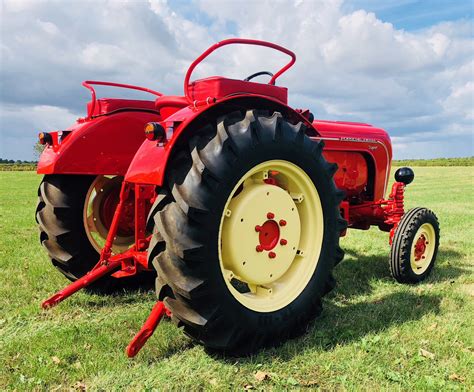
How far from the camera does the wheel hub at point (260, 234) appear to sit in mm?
2631

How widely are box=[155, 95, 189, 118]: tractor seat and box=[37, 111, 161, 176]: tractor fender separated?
45 centimetres

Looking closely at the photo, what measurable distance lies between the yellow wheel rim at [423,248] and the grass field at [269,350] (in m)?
0.19

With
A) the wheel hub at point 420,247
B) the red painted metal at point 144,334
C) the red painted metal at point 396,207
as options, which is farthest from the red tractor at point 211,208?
the red painted metal at point 396,207

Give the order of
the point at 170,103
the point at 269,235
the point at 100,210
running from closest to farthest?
the point at 269,235, the point at 170,103, the point at 100,210

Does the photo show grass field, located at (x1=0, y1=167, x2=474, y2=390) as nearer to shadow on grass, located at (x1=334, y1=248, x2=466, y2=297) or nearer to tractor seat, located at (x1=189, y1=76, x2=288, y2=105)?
shadow on grass, located at (x1=334, y1=248, x2=466, y2=297)

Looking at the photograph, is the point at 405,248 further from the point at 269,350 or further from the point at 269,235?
the point at 269,350

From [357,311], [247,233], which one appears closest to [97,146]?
[247,233]

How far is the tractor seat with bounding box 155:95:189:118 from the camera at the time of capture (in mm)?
3358

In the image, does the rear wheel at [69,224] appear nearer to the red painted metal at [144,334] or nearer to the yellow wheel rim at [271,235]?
the red painted metal at [144,334]

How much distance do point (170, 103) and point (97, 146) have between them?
78cm

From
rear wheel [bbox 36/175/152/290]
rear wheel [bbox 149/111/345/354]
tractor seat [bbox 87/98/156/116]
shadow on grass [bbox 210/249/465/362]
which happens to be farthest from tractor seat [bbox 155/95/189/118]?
shadow on grass [bbox 210/249/465/362]

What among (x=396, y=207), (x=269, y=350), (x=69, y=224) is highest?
(x=396, y=207)

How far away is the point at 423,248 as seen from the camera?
4.47 m

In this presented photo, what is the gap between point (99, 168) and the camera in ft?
12.0
